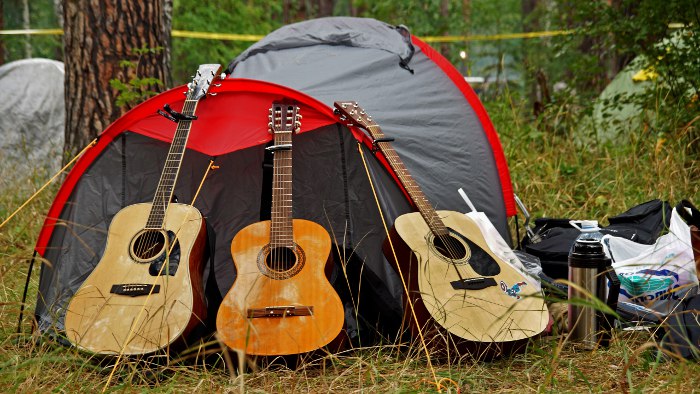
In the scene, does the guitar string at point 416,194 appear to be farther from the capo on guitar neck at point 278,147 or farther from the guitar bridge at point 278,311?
the guitar bridge at point 278,311

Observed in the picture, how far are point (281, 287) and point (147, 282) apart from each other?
511 mm

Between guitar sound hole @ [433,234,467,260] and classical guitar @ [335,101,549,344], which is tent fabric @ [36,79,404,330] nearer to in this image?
classical guitar @ [335,101,549,344]

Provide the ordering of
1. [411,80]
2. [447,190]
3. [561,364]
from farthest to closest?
[411,80] < [447,190] < [561,364]

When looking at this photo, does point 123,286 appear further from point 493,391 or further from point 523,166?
point 523,166

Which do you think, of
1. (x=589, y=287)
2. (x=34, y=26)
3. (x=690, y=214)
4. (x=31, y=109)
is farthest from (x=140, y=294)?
(x=34, y=26)

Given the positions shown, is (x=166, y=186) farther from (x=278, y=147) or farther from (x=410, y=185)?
(x=410, y=185)

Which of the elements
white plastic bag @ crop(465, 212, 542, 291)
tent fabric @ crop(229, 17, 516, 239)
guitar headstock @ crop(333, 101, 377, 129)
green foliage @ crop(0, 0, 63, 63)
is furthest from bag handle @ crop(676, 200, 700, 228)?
green foliage @ crop(0, 0, 63, 63)

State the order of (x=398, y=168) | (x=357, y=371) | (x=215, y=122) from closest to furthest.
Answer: (x=357, y=371) → (x=398, y=168) → (x=215, y=122)

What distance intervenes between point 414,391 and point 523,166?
11.5 feet

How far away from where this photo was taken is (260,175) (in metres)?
3.67

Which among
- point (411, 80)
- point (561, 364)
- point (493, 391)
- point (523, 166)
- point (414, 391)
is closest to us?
point (414, 391)

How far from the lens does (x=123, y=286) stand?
9.43ft

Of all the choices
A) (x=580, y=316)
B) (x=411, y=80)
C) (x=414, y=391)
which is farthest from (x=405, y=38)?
(x=414, y=391)

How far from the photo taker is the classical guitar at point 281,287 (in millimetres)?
2766
